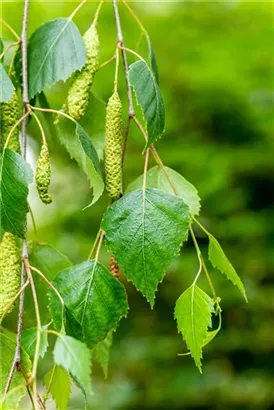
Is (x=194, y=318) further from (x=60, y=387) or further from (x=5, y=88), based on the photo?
(x=5, y=88)

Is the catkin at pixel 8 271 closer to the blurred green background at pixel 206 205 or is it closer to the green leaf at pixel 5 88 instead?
the green leaf at pixel 5 88

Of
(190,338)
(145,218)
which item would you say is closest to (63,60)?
(145,218)

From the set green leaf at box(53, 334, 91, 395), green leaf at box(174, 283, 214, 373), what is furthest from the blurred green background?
green leaf at box(53, 334, 91, 395)

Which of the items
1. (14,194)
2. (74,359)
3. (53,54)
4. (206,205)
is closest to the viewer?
(74,359)

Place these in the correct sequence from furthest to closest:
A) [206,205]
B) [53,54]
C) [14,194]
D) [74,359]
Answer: [206,205] < [53,54] < [14,194] < [74,359]

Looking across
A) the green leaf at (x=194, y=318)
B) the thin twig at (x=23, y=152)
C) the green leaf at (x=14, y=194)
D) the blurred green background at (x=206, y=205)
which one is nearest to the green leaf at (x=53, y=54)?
the thin twig at (x=23, y=152)

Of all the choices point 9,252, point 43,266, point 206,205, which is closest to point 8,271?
point 9,252
